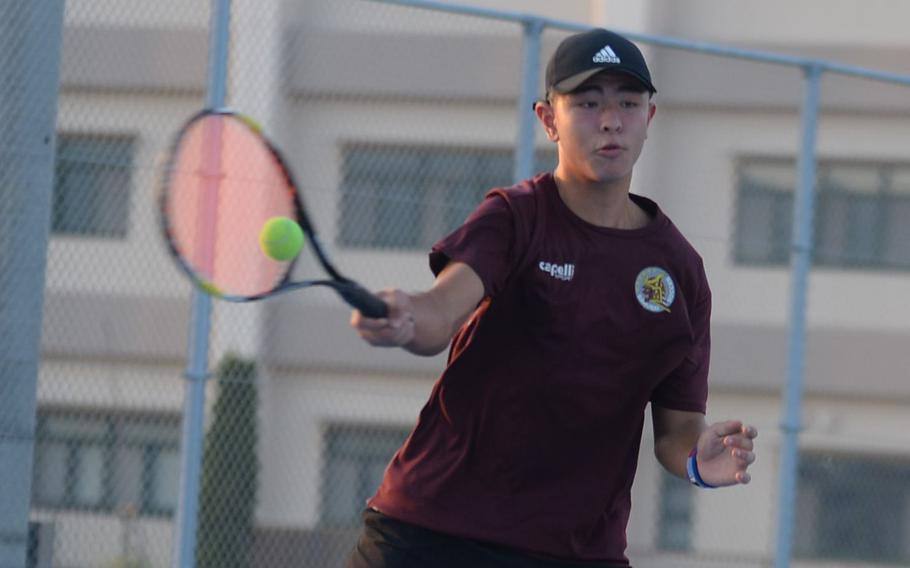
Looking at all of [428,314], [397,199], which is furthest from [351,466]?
[428,314]

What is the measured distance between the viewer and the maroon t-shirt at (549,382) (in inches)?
141

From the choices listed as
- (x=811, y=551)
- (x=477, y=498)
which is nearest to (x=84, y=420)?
(x=477, y=498)

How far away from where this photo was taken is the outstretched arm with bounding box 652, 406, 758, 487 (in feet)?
11.9

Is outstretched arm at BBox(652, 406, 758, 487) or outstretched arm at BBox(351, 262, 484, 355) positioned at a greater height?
outstretched arm at BBox(351, 262, 484, 355)

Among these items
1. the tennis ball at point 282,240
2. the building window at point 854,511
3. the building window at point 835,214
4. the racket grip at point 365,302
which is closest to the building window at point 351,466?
the building window at point 835,214

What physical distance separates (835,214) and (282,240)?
11102mm

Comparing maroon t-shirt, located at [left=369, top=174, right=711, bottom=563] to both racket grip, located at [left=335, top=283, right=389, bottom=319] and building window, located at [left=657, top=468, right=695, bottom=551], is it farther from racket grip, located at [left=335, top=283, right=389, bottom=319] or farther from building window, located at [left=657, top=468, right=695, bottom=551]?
building window, located at [left=657, top=468, right=695, bottom=551]

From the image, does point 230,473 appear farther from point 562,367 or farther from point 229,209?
point 562,367

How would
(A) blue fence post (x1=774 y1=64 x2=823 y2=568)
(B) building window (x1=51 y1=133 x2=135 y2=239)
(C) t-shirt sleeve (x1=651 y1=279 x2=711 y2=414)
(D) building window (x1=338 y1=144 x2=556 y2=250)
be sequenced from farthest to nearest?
(A) blue fence post (x1=774 y1=64 x2=823 y2=568) < (D) building window (x1=338 y1=144 x2=556 y2=250) < (B) building window (x1=51 y1=133 x2=135 y2=239) < (C) t-shirt sleeve (x1=651 y1=279 x2=711 y2=414)

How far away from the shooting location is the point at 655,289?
3688 millimetres

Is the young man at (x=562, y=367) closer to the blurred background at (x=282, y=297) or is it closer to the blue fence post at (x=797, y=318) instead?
the blurred background at (x=282, y=297)

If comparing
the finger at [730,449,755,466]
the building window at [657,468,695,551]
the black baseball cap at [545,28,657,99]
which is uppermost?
the black baseball cap at [545,28,657,99]

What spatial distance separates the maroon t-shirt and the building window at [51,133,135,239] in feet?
9.16

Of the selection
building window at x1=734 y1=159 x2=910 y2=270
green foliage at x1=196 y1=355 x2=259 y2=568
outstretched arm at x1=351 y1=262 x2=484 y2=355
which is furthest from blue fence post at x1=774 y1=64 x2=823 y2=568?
outstretched arm at x1=351 y1=262 x2=484 y2=355
